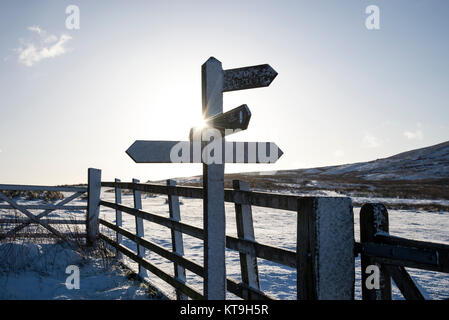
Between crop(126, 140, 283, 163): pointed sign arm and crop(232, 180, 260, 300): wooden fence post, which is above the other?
crop(126, 140, 283, 163): pointed sign arm

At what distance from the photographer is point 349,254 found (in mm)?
2053

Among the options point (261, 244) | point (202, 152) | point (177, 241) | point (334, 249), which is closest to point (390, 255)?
point (334, 249)

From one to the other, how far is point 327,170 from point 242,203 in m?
96.2

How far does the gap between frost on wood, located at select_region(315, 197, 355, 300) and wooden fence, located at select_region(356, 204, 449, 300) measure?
0.32 feet

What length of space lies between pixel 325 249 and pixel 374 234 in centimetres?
31

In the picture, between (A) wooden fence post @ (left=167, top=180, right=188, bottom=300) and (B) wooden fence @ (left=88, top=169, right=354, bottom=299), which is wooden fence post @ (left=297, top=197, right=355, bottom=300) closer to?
(B) wooden fence @ (left=88, top=169, right=354, bottom=299)

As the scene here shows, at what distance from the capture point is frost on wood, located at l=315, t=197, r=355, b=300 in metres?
1.98

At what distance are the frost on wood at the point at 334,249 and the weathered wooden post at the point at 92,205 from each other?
20.7 ft

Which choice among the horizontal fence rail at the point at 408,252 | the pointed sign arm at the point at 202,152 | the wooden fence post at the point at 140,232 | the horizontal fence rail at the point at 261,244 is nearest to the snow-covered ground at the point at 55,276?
the wooden fence post at the point at 140,232

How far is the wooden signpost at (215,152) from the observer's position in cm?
263

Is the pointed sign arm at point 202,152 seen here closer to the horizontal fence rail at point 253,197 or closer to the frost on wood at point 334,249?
the horizontal fence rail at point 253,197

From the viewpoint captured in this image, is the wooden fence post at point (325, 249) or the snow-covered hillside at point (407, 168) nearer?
the wooden fence post at point (325, 249)

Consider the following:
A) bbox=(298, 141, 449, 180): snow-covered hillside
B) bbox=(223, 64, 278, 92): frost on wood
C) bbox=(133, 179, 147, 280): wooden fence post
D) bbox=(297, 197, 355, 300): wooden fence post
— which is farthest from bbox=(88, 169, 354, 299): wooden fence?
bbox=(298, 141, 449, 180): snow-covered hillside

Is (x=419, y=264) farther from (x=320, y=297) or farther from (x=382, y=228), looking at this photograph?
(x=320, y=297)
